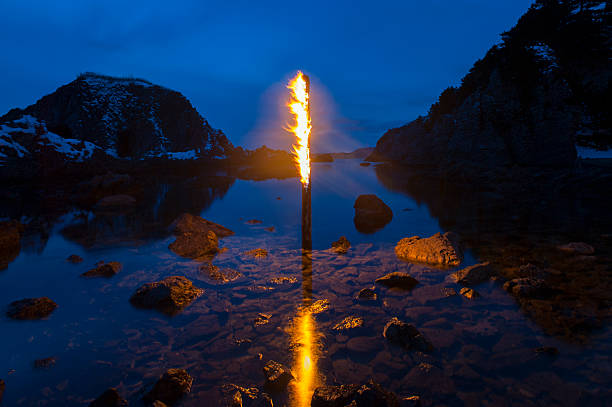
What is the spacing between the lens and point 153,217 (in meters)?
19.2

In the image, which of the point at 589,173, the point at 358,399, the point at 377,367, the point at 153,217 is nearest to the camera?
the point at 358,399

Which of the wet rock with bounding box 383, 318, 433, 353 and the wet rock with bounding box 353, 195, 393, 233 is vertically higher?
the wet rock with bounding box 353, 195, 393, 233

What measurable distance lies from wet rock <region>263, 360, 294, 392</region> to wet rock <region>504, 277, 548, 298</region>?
5.99 meters

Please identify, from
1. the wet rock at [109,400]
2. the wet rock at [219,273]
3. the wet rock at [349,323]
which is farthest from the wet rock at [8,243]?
the wet rock at [349,323]

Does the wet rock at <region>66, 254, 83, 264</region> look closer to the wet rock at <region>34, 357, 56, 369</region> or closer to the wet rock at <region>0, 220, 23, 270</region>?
the wet rock at <region>0, 220, 23, 270</region>

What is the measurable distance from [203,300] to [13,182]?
136ft

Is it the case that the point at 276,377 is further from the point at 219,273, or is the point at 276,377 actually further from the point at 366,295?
the point at 219,273

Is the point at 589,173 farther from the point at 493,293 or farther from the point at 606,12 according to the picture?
the point at 493,293

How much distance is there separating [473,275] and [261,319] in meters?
5.89

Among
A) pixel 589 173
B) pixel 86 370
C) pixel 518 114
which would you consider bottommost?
pixel 86 370

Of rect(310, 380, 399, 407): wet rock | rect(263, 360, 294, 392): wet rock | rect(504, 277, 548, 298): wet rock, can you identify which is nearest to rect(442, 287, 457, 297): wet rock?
rect(504, 277, 548, 298): wet rock

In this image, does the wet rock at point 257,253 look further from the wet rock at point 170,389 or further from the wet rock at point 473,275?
the wet rock at point 170,389

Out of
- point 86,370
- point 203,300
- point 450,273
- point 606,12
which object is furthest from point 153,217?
point 606,12

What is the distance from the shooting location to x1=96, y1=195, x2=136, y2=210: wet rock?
22.4m
